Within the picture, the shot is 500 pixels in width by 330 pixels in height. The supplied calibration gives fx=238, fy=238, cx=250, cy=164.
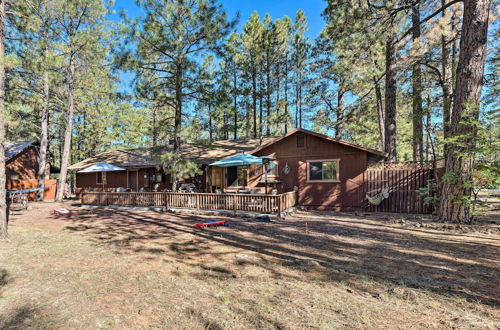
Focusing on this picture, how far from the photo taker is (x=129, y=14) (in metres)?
10.9

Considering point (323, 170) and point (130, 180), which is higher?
point (323, 170)

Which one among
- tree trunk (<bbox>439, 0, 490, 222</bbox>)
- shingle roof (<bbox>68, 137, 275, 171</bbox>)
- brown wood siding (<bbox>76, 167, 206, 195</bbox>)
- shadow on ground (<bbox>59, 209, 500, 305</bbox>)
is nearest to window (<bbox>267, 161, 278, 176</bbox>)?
shingle roof (<bbox>68, 137, 275, 171</bbox>)

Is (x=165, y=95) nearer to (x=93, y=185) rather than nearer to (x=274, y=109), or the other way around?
(x=93, y=185)

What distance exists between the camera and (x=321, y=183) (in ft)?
39.3

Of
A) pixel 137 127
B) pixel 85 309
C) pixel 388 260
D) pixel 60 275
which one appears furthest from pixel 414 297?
pixel 137 127

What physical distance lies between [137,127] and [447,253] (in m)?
30.5

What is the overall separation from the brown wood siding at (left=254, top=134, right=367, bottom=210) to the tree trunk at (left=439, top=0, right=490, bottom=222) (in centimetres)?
381

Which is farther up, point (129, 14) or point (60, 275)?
point (129, 14)

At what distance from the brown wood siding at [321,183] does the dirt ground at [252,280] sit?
4445 millimetres

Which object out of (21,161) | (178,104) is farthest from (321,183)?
(21,161)

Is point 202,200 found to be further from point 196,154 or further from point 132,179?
point 132,179

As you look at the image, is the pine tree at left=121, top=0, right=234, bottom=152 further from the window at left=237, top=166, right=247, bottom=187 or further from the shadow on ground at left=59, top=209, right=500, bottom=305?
the shadow on ground at left=59, top=209, right=500, bottom=305

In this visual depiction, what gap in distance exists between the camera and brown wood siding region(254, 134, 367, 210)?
37.2 feet

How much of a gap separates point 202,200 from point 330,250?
22.7ft
